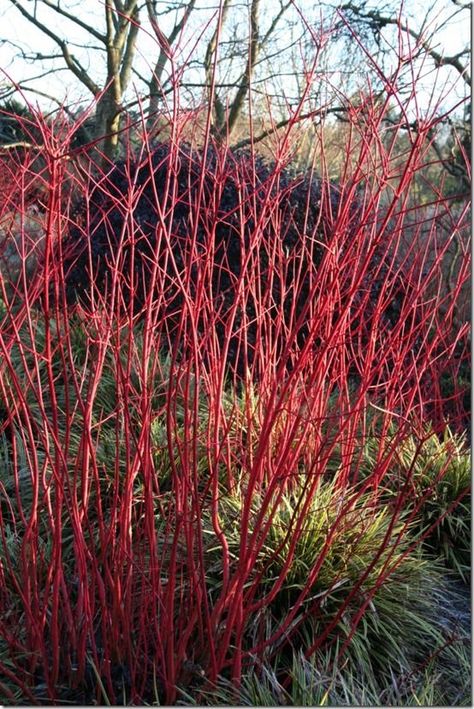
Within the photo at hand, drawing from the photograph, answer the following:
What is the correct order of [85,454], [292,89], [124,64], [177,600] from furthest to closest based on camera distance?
[292,89]
[124,64]
[177,600]
[85,454]

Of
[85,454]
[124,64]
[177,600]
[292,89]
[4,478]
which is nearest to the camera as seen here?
[85,454]

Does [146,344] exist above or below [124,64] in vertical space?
below

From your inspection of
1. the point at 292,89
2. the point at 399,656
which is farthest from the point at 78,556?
the point at 292,89

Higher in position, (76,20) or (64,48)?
(76,20)

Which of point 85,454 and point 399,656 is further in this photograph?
point 399,656

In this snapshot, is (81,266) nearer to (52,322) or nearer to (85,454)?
(52,322)

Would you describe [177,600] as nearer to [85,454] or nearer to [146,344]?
[85,454]

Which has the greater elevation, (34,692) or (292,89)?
(292,89)

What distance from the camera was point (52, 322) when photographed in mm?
4652

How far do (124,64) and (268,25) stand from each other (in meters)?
0.95

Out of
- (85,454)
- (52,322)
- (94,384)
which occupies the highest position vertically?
(94,384)

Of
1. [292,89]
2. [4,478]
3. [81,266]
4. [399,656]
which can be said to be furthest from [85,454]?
[292,89]

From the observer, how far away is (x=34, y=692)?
5.76 ft

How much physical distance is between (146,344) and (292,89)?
416cm
